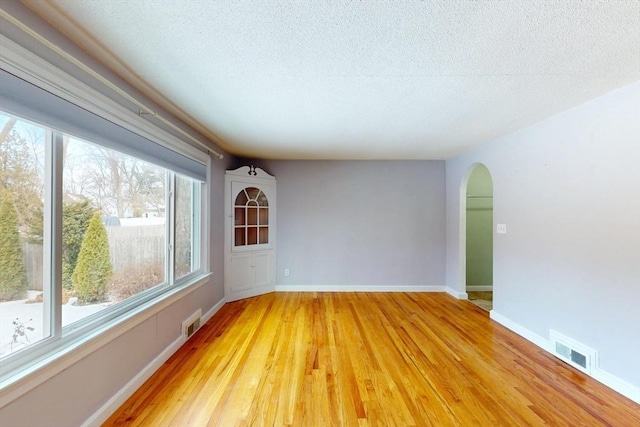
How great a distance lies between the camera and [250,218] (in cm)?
422

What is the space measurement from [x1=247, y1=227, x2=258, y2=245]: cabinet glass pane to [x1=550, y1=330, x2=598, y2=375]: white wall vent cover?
3827 mm

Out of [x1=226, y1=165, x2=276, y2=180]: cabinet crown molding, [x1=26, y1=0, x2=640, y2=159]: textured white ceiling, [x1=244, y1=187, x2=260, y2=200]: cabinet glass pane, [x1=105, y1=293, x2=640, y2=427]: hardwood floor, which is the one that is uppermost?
[x1=26, y1=0, x2=640, y2=159]: textured white ceiling

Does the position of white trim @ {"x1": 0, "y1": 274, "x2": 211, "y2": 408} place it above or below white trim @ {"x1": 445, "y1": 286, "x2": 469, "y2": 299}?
above

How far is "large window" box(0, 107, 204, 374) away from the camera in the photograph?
48.0 inches

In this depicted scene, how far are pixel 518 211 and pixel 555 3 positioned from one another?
232cm

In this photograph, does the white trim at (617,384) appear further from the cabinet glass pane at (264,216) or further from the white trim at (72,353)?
the cabinet glass pane at (264,216)

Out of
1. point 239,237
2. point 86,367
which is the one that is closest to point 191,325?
point 86,367

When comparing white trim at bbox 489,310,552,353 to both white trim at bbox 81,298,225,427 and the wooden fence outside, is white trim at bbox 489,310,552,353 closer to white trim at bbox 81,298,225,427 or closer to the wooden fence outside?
white trim at bbox 81,298,225,427

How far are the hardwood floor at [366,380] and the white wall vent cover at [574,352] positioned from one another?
0.08 metres

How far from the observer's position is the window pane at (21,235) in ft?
3.88

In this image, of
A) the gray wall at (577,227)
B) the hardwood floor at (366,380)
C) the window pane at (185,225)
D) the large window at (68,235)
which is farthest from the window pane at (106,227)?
the gray wall at (577,227)

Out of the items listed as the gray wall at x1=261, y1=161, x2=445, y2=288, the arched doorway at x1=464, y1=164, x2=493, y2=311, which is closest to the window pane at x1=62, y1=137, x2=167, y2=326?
the gray wall at x1=261, y1=161, x2=445, y2=288

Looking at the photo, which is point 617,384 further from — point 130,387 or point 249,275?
point 249,275

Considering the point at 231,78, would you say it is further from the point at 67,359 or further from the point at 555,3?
the point at 67,359
